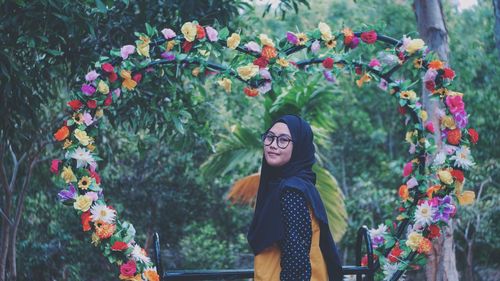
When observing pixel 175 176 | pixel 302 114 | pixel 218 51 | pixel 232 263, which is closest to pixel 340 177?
pixel 232 263

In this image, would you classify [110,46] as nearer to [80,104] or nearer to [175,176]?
[80,104]

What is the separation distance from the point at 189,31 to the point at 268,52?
55cm

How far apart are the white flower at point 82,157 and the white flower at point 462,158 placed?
2.40 metres

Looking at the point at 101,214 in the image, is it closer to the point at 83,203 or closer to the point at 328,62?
the point at 83,203

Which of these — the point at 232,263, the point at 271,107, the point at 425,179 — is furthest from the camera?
the point at 232,263

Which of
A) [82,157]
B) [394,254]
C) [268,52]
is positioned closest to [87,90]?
[82,157]

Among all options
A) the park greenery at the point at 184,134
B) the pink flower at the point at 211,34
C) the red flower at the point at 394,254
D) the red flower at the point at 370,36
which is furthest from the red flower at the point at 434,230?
the pink flower at the point at 211,34

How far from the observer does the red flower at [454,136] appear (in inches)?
180

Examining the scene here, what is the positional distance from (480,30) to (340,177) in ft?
12.8

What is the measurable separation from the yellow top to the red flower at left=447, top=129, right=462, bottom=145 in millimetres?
1987

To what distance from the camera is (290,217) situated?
2.78m

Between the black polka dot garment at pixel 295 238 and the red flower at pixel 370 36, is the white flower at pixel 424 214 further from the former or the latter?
the black polka dot garment at pixel 295 238

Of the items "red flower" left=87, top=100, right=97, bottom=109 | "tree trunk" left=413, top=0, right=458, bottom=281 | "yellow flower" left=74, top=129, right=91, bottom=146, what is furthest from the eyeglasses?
"tree trunk" left=413, top=0, right=458, bottom=281

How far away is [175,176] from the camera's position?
980cm
